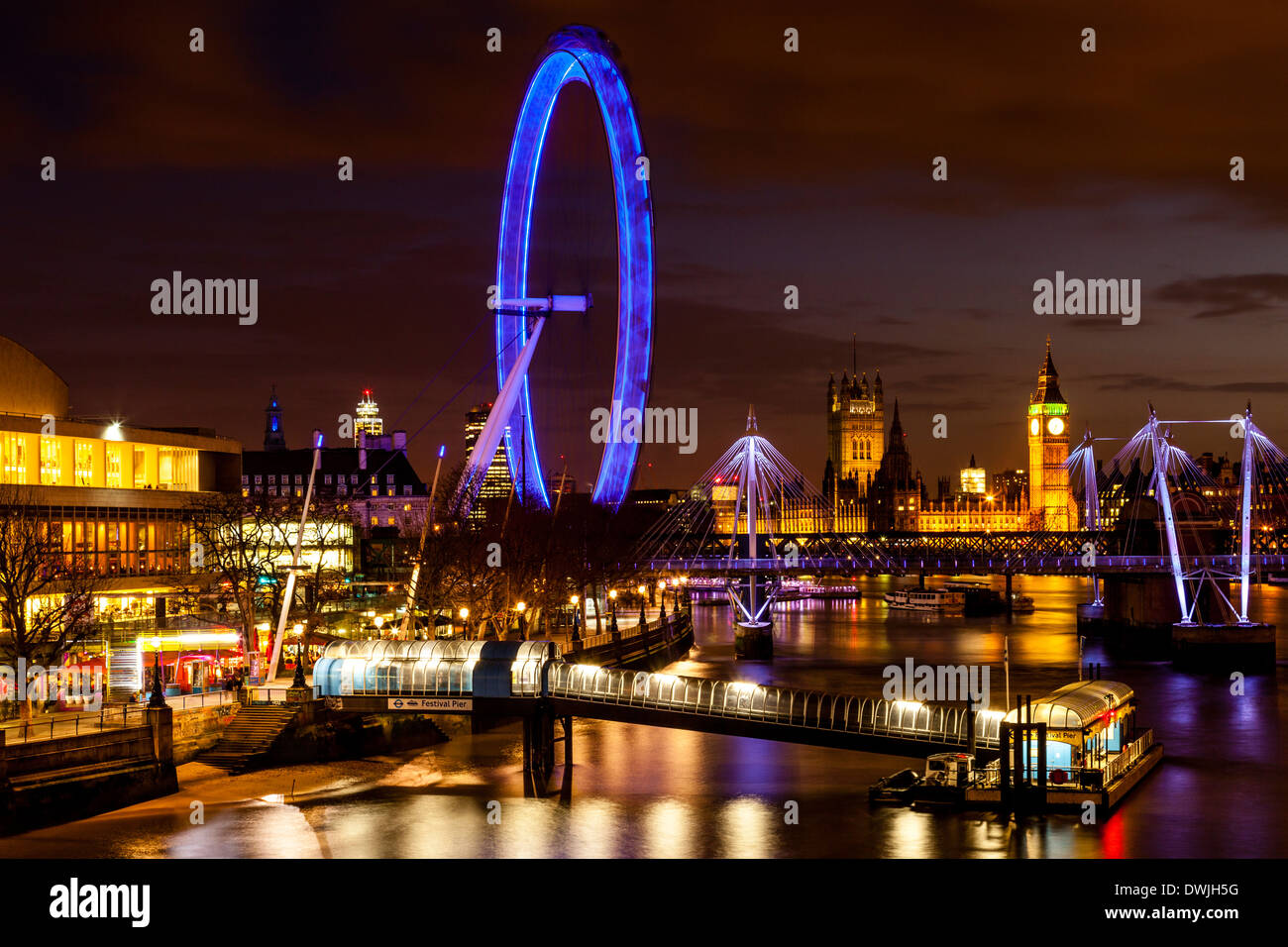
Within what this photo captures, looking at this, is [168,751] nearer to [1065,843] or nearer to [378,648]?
[378,648]

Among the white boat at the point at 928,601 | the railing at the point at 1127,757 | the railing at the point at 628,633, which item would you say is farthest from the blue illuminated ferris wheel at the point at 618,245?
the white boat at the point at 928,601

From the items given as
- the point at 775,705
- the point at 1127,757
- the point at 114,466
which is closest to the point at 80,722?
the point at 775,705

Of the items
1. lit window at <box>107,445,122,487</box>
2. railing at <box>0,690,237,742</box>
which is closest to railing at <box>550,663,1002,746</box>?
railing at <box>0,690,237,742</box>

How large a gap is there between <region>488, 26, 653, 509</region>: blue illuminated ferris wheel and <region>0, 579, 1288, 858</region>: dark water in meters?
16.8

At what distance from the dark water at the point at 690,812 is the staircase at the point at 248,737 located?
25.5 inches

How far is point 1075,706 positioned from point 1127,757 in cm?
434

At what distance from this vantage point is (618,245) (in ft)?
207

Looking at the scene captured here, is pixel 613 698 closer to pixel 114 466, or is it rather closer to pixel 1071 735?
pixel 1071 735

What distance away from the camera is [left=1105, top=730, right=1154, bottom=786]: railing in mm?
36281

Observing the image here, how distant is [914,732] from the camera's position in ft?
120

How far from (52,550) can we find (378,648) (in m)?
15.0

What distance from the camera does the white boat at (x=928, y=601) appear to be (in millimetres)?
126688
